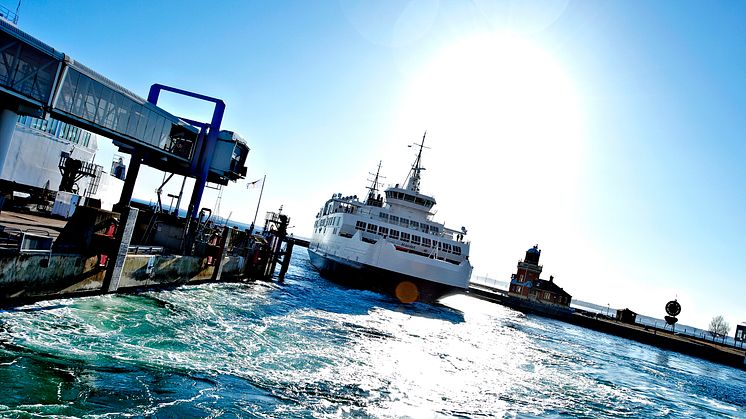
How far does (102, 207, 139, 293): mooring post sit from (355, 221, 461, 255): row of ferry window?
21313mm

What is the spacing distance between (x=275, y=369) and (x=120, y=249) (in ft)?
27.0

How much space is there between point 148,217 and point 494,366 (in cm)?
1784

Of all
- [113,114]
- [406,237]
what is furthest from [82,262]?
[406,237]

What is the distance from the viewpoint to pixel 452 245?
1378 inches

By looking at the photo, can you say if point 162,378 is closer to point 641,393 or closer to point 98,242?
point 98,242

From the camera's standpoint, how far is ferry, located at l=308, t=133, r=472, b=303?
96.9 ft

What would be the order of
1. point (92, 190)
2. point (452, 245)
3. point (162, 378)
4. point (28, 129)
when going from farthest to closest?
point (452, 245)
point (92, 190)
point (28, 129)
point (162, 378)

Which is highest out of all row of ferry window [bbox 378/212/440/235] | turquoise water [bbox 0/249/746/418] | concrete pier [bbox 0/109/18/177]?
row of ferry window [bbox 378/212/440/235]

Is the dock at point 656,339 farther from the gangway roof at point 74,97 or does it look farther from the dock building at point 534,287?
the gangway roof at point 74,97

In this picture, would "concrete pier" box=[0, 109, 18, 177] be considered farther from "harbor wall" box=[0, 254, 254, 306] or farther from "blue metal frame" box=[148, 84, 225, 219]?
"blue metal frame" box=[148, 84, 225, 219]

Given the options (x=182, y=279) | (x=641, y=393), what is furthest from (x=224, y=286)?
(x=641, y=393)

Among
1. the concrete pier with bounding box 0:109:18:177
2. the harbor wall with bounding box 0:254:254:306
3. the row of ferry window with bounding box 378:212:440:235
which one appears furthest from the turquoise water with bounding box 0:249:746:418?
the row of ferry window with bounding box 378:212:440:235

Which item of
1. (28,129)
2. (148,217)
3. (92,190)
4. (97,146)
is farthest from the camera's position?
(97,146)

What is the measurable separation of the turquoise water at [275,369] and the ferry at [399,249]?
778cm
